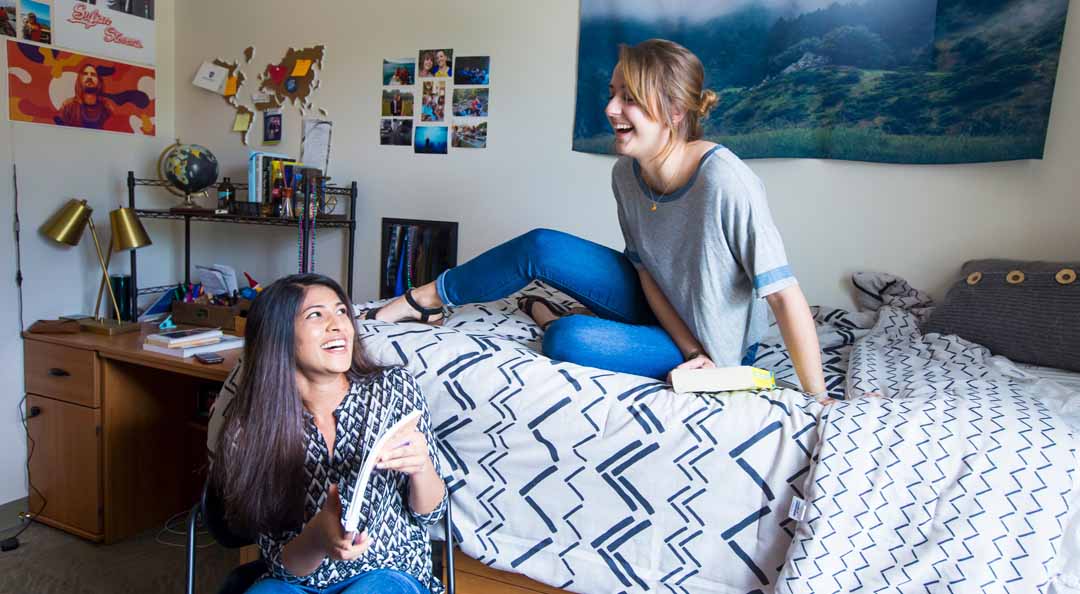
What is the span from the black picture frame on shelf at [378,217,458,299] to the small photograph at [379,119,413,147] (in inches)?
10.7

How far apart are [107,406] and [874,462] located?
210cm

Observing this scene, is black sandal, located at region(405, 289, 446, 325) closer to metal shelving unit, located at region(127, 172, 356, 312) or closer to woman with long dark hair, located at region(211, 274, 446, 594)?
woman with long dark hair, located at region(211, 274, 446, 594)

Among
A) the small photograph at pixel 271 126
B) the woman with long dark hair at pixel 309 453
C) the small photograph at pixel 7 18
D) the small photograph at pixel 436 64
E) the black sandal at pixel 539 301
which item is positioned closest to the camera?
the woman with long dark hair at pixel 309 453

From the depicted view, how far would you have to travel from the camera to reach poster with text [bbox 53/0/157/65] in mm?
2412

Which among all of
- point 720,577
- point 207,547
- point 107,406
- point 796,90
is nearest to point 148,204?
point 107,406

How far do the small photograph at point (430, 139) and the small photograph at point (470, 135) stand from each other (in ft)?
0.18

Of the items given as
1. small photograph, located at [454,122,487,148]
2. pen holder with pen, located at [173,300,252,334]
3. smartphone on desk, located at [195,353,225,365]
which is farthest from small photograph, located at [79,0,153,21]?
smartphone on desk, located at [195,353,225,365]

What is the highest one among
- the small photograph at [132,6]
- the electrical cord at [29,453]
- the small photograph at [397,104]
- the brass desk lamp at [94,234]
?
the small photograph at [132,6]

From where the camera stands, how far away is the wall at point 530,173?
1.74 meters

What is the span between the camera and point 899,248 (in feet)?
6.07

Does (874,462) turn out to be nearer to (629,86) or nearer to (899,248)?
(629,86)

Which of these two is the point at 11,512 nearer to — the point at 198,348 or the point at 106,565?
the point at 106,565

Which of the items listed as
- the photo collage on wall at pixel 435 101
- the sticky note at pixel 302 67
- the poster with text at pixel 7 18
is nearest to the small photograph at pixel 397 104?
the photo collage on wall at pixel 435 101

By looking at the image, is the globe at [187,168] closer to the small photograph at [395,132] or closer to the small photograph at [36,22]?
the small photograph at [36,22]
